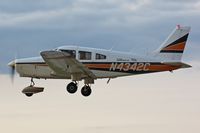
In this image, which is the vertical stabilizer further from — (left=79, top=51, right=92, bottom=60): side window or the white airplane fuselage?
(left=79, top=51, right=92, bottom=60): side window

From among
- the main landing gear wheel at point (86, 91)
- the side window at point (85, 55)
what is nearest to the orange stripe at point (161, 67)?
the side window at point (85, 55)

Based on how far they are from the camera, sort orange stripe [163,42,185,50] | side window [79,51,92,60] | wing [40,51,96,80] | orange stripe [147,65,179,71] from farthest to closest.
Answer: orange stripe [163,42,185,50] < orange stripe [147,65,179,71] < side window [79,51,92,60] < wing [40,51,96,80]

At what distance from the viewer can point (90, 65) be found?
3288 cm

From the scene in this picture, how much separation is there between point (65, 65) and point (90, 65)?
4.36ft

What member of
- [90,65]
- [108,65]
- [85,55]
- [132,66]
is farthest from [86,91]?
[132,66]

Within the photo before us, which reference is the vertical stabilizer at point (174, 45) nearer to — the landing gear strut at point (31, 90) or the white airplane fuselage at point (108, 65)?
the white airplane fuselage at point (108, 65)

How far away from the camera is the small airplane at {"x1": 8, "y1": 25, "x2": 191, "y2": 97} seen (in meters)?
32.5

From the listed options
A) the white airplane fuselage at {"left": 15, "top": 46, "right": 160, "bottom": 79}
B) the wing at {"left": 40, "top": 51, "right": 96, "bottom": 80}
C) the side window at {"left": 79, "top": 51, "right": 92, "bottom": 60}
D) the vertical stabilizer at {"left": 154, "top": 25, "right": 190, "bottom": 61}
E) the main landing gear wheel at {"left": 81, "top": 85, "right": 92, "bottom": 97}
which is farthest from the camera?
the vertical stabilizer at {"left": 154, "top": 25, "right": 190, "bottom": 61}

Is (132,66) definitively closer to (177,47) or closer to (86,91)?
(86,91)

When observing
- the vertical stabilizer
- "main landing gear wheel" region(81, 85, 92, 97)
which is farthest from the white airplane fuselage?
the vertical stabilizer

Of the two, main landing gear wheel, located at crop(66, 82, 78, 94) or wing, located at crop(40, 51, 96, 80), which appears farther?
Result: main landing gear wheel, located at crop(66, 82, 78, 94)

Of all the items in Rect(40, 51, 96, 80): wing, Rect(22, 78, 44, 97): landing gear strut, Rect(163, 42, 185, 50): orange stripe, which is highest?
Rect(163, 42, 185, 50): orange stripe

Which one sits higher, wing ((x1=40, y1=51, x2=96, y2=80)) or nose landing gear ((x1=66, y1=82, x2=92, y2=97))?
wing ((x1=40, y1=51, x2=96, y2=80))

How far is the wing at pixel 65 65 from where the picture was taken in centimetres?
3114
